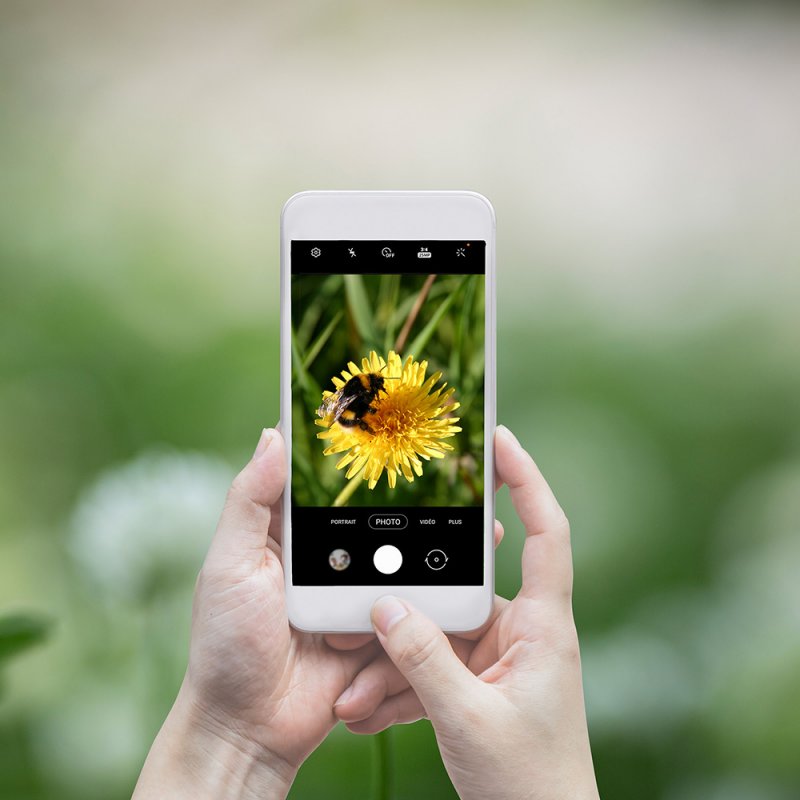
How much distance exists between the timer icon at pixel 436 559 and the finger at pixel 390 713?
0.33ft

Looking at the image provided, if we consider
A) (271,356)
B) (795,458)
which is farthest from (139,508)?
(795,458)

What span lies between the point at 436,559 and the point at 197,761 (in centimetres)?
18

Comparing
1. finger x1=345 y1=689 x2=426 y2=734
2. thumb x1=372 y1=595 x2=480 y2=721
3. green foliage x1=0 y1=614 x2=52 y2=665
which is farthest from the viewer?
green foliage x1=0 y1=614 x2=52 y2=665

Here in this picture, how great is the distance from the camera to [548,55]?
805 millimetres

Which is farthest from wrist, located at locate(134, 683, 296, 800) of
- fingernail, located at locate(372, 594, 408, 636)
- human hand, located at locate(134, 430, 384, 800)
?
fingernail, located at locate(372, 594, 408, 636)

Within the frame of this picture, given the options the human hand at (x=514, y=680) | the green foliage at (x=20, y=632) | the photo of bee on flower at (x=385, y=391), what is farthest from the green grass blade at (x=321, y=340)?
the green foliage at (x=20, y=632)

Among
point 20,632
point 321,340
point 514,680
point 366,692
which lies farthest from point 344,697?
point 20,632

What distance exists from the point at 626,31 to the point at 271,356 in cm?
43

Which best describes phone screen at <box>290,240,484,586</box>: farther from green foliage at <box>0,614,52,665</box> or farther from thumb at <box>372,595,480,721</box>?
green foliage at <box>0,614,52,665</box>

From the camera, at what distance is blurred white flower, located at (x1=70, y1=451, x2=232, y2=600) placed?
0.75 meters

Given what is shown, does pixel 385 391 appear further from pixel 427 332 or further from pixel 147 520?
pixel 147 520

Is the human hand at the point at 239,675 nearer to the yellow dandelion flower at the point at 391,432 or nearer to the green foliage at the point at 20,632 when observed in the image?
the yellow dandelion flower at the point at 391,432

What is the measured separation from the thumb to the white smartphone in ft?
0.16

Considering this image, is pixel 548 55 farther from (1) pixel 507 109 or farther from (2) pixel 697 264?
(2) pixel 697 264
